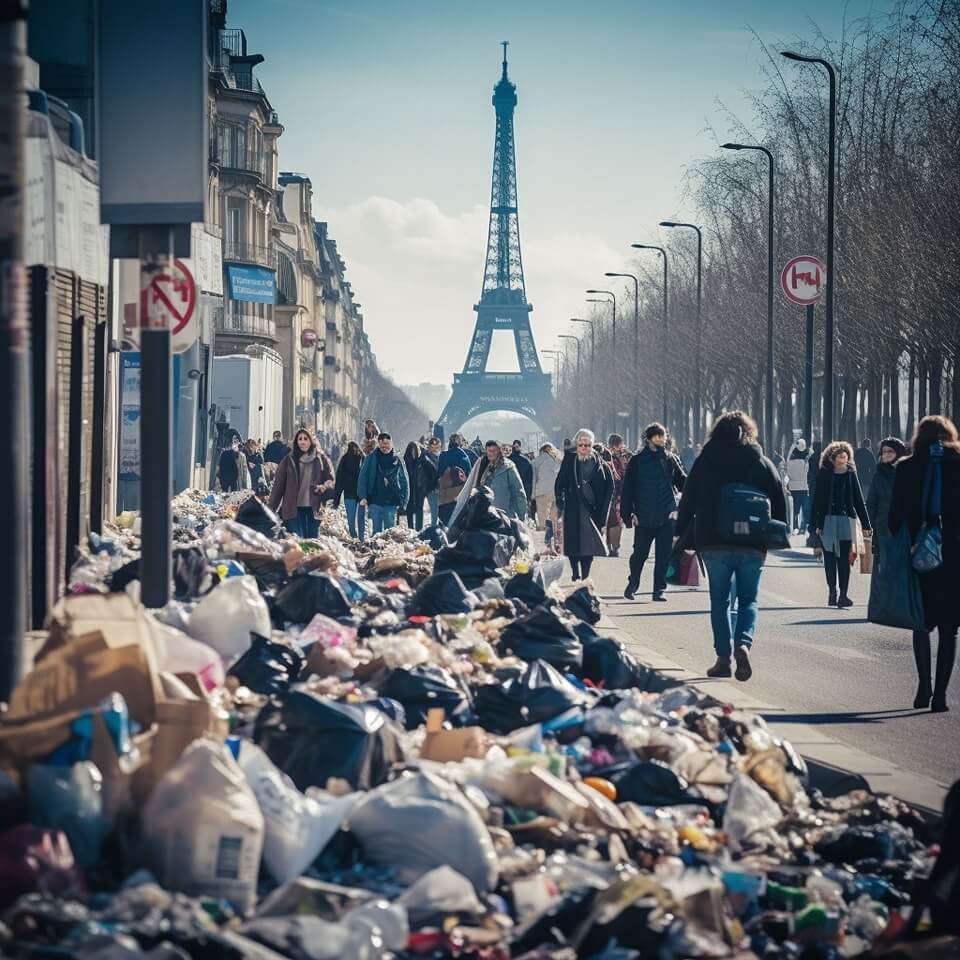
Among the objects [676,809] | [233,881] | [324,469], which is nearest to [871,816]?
[676,809]

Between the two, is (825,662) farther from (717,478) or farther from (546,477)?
(546,477)

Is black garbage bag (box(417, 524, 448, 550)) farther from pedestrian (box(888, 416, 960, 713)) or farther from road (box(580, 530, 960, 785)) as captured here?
pedestrian (box(888, 416, 960, 713))

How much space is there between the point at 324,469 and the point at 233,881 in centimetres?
1477

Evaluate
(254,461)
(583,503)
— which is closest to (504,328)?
(254,461)

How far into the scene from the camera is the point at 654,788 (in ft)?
22.2

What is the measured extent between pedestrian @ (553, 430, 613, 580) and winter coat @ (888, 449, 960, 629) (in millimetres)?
7329

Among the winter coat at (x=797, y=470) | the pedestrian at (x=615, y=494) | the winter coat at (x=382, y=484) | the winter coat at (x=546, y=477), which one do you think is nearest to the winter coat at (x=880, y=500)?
the pedestrian at (x=615, y=494)

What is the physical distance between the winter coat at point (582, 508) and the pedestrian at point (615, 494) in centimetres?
487

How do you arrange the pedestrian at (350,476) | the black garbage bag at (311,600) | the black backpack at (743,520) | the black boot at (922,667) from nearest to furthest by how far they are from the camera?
the black boot at (922,667)
the black garbage bag at (311,600)
the black backpack at (743,520)
the pedestrian at (350,476)

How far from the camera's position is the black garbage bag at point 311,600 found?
1037cm

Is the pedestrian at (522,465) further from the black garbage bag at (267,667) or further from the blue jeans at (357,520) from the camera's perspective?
the black garbage bag at (267,667)

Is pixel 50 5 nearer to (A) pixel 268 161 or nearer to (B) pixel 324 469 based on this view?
(B) pixel 324 469

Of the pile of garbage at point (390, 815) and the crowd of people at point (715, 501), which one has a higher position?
the crowd of people at point (715, 501)

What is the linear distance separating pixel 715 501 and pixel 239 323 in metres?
55.9
